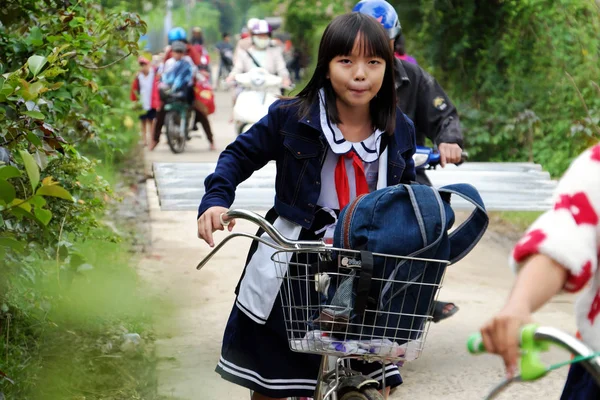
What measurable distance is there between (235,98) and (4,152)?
432 inches

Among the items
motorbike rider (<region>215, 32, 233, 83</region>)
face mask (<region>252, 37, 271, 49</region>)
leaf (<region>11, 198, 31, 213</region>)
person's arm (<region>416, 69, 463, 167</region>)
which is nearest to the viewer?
leaf (<region>11, 198, 31, 213</region>)

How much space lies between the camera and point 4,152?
3615 mm

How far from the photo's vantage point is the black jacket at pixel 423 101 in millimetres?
5363

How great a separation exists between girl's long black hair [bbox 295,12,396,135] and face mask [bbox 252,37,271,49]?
11.1 meters

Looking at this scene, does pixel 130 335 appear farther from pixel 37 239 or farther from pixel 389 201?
pixel 389 201

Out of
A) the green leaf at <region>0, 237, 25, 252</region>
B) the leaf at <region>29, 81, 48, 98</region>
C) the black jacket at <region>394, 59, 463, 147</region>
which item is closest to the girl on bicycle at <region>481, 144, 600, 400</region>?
the green leaf at <region>0, 237, 25, 252</region>

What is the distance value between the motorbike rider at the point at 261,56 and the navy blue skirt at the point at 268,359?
10929 millimetres

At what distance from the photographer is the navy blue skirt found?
360 cm

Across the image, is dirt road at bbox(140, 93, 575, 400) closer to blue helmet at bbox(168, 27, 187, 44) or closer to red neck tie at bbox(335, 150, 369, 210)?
red neck tie at bbox(335, 150, 369, 210)

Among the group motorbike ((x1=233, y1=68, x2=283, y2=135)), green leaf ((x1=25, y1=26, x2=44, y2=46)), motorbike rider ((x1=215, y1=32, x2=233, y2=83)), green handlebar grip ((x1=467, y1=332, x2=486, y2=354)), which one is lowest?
motorbike rider ((x1=215, y1=32, x2=233, y2=83))

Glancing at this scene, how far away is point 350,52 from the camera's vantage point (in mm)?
3447

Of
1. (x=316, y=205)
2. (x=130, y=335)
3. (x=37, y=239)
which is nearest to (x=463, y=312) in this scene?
(x=130, y=335)

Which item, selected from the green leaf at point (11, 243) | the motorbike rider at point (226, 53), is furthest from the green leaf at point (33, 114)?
the motorbike rider at point (226, 53)

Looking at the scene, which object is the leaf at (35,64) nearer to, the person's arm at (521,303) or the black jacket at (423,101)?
the person's arm at (521,303)
